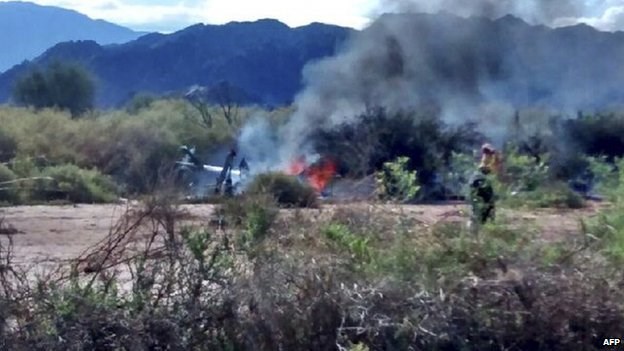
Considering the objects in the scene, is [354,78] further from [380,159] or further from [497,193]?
[497,193]

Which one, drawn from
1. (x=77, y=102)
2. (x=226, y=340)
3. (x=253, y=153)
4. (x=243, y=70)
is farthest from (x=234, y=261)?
(x=243, y=70)

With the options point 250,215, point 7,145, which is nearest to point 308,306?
point 250,215

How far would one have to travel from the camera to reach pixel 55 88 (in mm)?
66625

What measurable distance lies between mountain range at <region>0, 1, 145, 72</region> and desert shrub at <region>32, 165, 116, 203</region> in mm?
82117

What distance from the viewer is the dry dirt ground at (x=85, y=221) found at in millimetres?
Result: 10156

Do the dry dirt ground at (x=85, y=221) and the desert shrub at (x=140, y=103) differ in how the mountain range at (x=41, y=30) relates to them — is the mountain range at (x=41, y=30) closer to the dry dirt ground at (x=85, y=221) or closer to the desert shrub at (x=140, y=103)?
the desert shrub at (x=140, y=103)

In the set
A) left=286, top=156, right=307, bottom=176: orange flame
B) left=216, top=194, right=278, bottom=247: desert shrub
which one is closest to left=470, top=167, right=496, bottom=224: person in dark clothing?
left=216, top=194, right=278, bottom=247: desert shrub

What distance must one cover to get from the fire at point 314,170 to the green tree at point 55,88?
29039 millimetres

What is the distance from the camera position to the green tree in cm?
6600

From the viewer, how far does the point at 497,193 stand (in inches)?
412

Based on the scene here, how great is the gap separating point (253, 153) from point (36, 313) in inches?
1418

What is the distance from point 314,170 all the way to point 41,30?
98.4 meters

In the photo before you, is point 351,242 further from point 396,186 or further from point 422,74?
point 422,74

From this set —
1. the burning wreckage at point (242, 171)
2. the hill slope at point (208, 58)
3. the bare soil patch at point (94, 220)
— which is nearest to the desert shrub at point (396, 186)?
the bare soil patch at point (94, 220)
